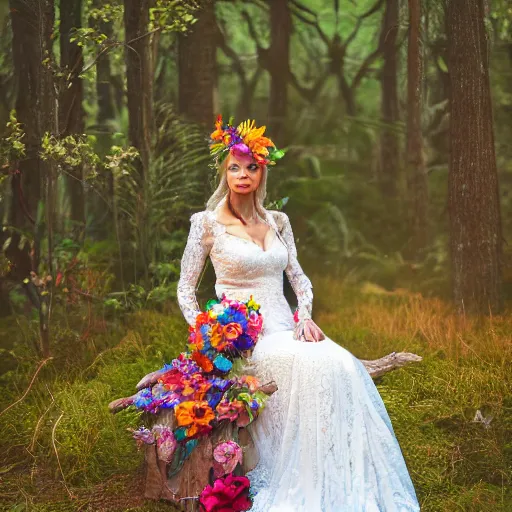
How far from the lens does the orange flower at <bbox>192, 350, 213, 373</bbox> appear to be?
3.14m

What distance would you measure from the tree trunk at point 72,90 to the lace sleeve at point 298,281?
179cm

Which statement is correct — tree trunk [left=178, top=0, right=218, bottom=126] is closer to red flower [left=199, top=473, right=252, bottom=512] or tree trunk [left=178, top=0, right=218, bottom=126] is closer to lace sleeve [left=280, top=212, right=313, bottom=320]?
lace sleeve [left=280, top=212, right=313, bottom=320]

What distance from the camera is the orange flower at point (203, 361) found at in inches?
124

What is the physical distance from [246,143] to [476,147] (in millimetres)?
1936

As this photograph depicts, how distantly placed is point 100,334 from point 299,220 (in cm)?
155

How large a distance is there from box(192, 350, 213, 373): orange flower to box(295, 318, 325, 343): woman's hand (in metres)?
0.38

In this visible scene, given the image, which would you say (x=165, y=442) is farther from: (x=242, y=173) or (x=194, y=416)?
(x=242, y=173)

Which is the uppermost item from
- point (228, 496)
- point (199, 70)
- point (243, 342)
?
point (199, 70)

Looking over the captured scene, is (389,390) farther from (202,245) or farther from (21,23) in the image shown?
(21,23)

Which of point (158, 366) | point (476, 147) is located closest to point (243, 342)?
point (158, 366)

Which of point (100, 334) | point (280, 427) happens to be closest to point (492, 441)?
point (280, 427)

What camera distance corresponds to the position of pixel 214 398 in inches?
123

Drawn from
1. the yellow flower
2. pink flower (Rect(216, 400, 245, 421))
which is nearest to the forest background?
pink flower (Rect(216, 400, 245, 421))

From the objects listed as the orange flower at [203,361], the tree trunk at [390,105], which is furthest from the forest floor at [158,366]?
the tree trunk at [390,105]
